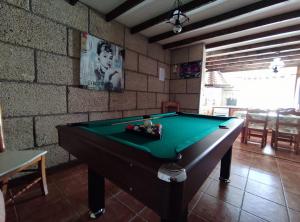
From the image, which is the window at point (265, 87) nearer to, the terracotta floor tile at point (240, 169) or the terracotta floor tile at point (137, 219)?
Result: the terracotta floor tile at point (240, 169)

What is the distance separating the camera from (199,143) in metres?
0.99

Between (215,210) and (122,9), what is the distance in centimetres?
291

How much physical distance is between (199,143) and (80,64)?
2.16 meters

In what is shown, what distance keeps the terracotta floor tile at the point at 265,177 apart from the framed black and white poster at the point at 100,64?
2.64 metres

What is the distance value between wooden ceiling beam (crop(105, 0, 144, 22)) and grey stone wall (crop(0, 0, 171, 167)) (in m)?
0.14

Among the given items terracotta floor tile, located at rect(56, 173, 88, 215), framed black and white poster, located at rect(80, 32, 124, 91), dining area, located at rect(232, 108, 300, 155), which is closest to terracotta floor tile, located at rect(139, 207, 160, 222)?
terracotta floor tile, located at rect(56, 173, 88, 215)

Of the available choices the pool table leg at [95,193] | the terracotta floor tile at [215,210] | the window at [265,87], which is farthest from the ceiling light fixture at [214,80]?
the pool table leg at [95,193]

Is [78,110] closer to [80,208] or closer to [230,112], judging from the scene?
[80,208]

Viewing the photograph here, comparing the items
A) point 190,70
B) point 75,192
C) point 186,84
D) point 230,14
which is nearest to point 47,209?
point 75,192

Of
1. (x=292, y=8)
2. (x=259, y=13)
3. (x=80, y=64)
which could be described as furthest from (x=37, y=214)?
(x=292, y=8)

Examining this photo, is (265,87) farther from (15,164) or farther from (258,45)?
(15,164)

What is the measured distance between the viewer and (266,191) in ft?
6.01

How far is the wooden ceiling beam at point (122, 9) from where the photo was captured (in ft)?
7.09

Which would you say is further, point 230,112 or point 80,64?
point 230,112
